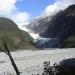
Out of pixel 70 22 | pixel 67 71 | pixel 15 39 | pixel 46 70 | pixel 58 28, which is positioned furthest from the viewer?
pixel 58 28

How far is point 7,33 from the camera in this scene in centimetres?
13462

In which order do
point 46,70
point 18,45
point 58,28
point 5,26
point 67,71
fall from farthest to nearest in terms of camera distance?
1. point 58,28
2. point 5,26
3. point 18,45
4. point 46,70
5. point 67,71

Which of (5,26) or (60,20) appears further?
(60,20)

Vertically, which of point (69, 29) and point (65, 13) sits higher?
point (65, 13)

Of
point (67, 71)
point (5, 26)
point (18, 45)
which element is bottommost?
point (67, 71)

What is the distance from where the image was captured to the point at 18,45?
118m

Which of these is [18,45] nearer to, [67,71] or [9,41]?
[9,41]

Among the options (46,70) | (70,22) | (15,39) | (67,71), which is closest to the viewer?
(67,71)

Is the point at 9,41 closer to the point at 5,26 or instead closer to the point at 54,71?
the point at 5,26

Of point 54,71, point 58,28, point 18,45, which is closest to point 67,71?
point 54,71

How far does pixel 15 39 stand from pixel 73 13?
52119 millimetres

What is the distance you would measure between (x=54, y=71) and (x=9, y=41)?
375 feet

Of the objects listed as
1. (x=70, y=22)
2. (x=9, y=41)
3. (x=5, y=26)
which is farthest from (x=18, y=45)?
(x=70, y=22)

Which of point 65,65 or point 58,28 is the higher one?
point 58,28
